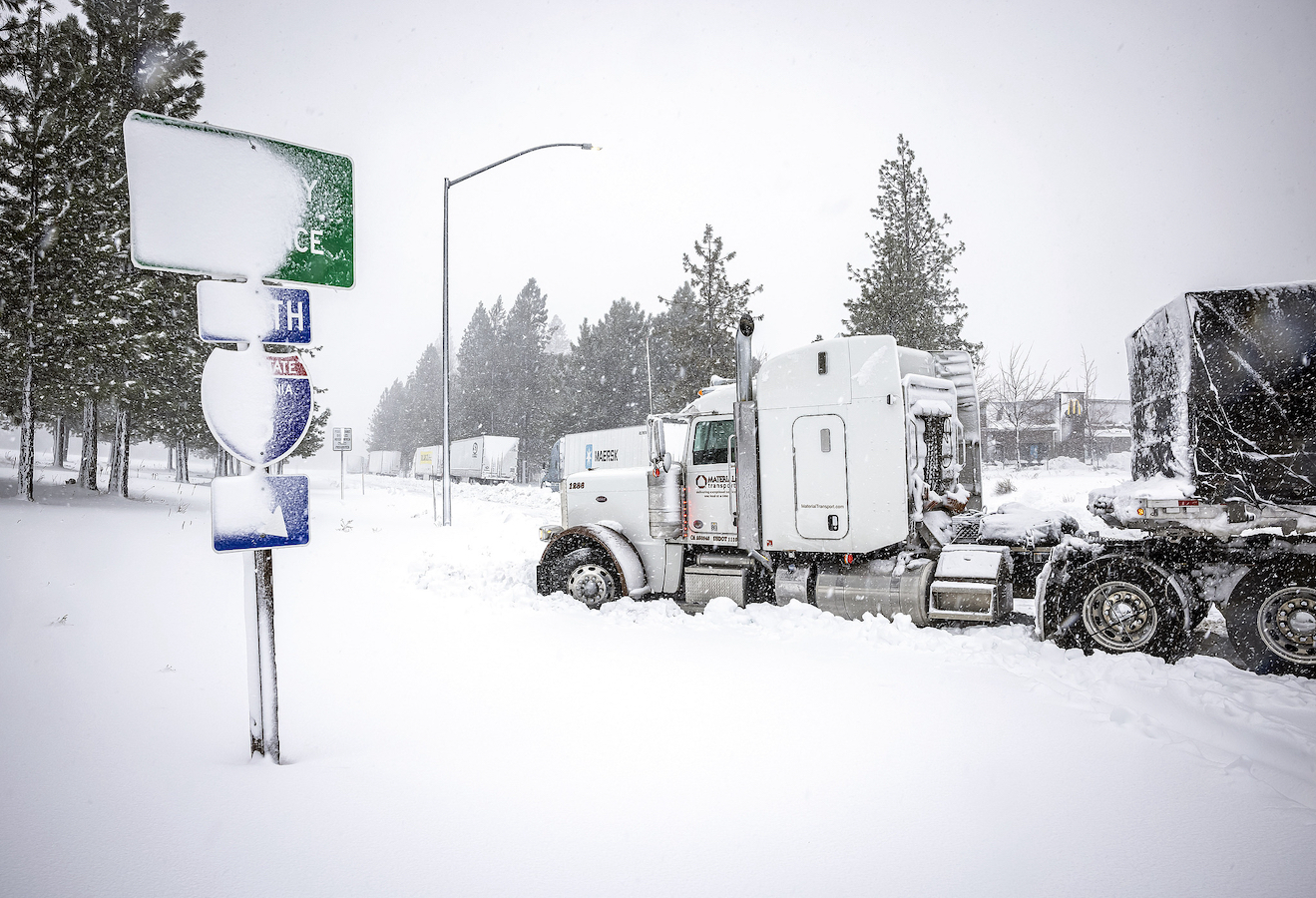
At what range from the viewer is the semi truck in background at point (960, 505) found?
5.32 m

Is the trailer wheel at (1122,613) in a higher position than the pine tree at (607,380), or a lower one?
lower

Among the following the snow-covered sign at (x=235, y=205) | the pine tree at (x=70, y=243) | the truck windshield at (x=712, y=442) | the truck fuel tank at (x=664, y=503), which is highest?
the pine tree at (x=70, y=243)

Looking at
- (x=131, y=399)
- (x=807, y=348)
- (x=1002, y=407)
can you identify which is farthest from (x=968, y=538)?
(x=1002, y=407)

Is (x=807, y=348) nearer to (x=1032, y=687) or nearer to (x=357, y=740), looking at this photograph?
(x=1032, y=687)

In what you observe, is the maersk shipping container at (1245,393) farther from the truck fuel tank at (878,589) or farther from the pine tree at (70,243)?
the pine tree at (70,243)

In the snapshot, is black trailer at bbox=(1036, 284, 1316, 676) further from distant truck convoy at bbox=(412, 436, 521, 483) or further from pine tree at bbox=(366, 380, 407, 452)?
pine tree at bbox=(366, 380, 407, 452)

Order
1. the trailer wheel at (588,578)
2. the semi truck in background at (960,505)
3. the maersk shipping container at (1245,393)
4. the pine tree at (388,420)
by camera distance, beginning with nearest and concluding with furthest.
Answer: the maersk shipping container at (1245,393) < the semi truck in background at (960,505) < the trailer wheel at (588,578) < the pine tree at (388,420)

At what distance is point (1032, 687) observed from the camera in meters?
4.80

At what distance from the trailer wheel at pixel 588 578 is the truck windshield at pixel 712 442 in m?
1.71

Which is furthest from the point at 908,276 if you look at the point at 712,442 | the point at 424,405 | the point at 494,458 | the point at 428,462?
the point at 424,405

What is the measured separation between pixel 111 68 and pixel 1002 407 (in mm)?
41991

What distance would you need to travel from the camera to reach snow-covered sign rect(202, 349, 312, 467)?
119 inches

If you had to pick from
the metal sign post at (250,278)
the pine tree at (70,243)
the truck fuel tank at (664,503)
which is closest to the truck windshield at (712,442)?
the truck fuel tank at (664,503)

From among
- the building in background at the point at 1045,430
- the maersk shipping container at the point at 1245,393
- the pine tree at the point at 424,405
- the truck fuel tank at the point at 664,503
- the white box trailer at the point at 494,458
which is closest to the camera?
the maersk shipping container at the point at 1245,393
